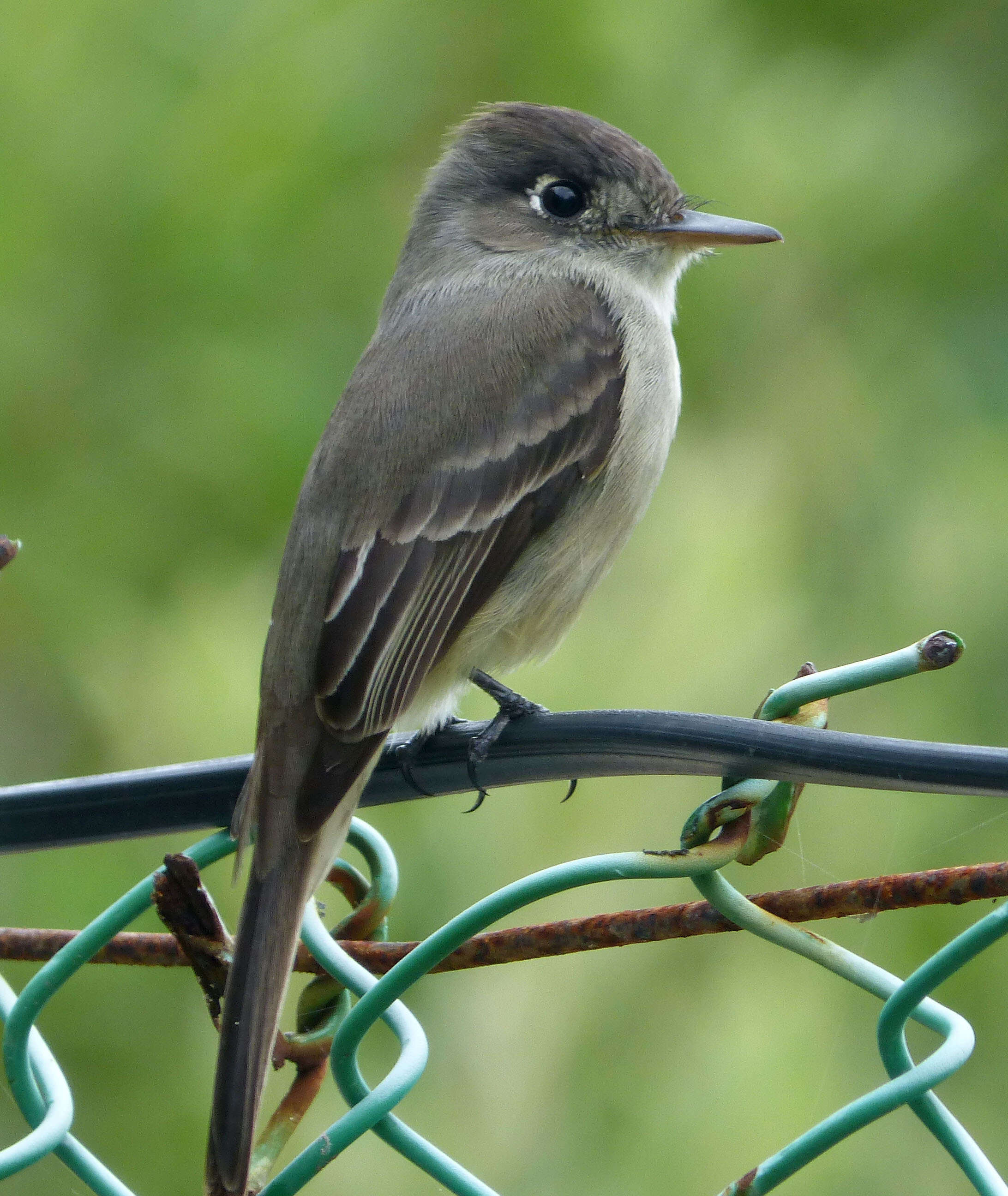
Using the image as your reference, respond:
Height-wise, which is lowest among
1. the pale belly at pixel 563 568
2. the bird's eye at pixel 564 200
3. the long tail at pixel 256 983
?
the long tail at pixel 256 983

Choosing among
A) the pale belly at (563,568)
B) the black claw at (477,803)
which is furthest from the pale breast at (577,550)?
the black claw at (477,803)

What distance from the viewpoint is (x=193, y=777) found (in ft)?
4.81

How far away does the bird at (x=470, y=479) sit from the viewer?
1987 millimetres

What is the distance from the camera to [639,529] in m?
2.88

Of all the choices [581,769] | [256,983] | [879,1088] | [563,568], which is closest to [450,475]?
[563,568]

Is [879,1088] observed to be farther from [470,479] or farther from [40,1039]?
[470,479]

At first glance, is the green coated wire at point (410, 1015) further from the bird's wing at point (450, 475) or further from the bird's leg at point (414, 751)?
the bird's wing at point (450, 475)

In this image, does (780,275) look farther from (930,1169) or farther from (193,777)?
(193,777)

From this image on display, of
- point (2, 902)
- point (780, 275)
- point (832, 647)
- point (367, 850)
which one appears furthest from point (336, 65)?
point (367, 850)

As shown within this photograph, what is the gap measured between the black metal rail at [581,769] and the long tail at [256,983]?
141 millimetres

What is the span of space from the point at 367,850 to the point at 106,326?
6.81 feet

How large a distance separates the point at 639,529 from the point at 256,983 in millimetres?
1489

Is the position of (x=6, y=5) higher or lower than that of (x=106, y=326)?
higher

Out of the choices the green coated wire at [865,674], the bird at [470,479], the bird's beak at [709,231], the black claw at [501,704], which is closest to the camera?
the green coated wire at [865,674]
